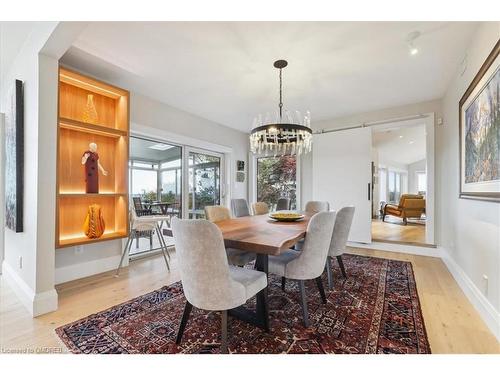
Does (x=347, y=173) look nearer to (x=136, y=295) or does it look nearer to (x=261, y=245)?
(x=261, y=245)

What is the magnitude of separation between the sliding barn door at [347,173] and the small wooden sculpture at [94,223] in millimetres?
3639

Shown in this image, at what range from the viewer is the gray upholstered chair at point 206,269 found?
51.7 inches

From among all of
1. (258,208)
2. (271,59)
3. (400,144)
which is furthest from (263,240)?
(400,144)

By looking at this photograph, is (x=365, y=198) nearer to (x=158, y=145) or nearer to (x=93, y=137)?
(x=158, y=145)

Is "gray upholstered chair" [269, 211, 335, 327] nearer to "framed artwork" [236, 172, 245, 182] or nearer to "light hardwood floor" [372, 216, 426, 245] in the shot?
"light hardwood floor" [372, 216, 426, 245]

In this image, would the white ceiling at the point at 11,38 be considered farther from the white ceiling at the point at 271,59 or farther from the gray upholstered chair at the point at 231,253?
the gray upholstered chair at the point at 231,253

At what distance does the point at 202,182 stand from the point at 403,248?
3808 millimetres

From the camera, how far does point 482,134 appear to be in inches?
75.9

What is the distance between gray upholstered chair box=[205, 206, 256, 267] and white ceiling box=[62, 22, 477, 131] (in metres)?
1.66

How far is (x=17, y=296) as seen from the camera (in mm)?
2230

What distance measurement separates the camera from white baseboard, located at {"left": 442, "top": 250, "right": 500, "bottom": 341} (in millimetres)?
1697

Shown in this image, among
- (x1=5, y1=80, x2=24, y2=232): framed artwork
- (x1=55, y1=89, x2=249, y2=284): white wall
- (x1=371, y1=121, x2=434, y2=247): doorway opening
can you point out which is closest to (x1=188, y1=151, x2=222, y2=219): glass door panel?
(x1=55, y1=89, x2=249, y2=284): white wall

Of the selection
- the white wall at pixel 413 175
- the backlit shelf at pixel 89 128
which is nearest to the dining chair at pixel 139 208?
the backlit shelf at pixel 89 128

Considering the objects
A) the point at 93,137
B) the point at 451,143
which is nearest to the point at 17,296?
the point at 93,137
